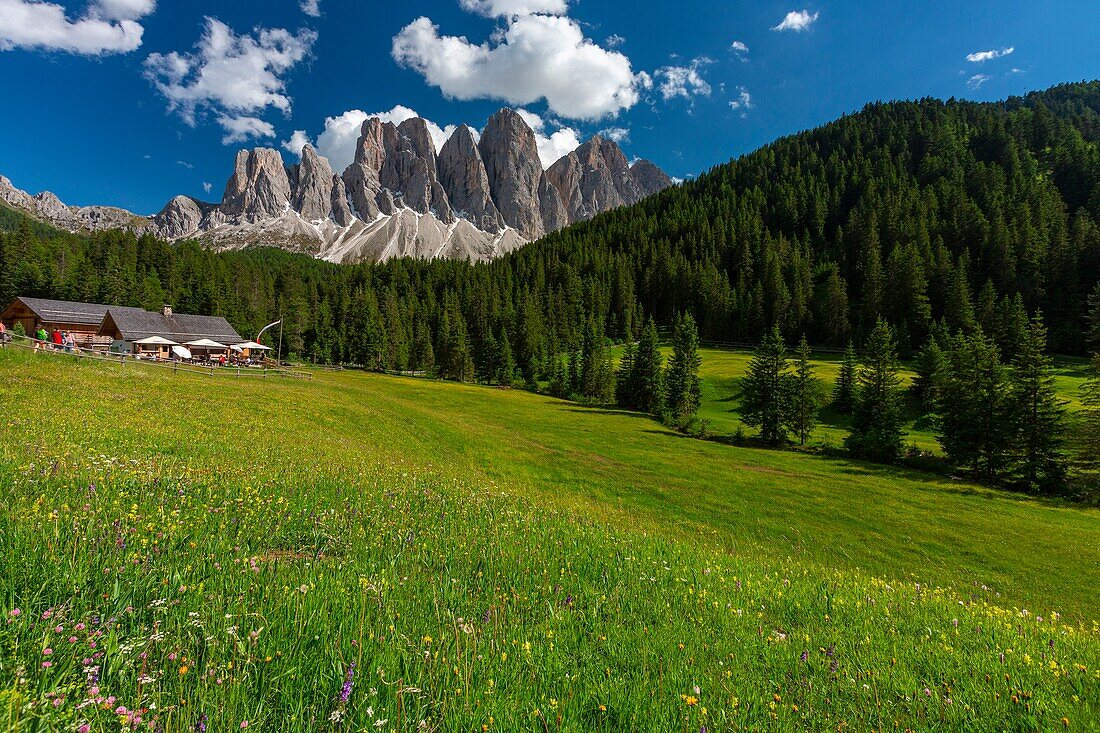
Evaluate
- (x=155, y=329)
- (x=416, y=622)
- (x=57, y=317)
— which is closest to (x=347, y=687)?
(x=416, y=622)

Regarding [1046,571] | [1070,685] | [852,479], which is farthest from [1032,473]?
[1070,685]

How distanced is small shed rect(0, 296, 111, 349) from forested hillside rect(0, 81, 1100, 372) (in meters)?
27.6

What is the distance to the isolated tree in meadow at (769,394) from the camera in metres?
56.0

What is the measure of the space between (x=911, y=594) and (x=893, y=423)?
50.4 meters

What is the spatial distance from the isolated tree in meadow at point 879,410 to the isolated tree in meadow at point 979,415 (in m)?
4.51

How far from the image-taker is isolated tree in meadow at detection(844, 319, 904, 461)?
4731cm

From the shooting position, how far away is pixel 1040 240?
370ft

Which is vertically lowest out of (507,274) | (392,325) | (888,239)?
(392,325)

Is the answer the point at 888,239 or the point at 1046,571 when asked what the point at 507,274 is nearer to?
the point at 888,239

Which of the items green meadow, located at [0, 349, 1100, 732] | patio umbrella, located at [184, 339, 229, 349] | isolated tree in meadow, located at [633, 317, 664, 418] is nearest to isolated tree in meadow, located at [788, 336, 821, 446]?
isolated tree in meadow, located at [633, 317, 664, 418]

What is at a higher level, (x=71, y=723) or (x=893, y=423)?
(x=71, y=723)

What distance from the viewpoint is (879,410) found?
50.9 metres

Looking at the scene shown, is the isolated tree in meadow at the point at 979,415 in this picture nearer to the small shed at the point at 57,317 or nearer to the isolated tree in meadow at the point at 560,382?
the isolated tree in meadow at the point at 560,382

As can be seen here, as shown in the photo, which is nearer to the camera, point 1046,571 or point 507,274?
point 1046,571
